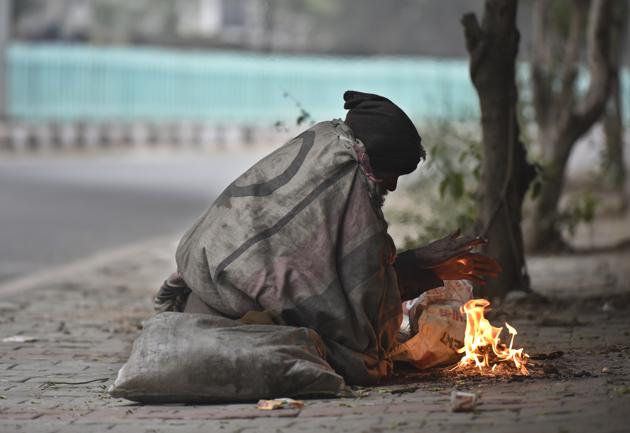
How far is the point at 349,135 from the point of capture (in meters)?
5.81

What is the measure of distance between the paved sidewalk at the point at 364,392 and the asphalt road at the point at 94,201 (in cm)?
316

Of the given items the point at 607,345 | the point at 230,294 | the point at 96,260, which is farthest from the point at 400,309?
the point at 96,260

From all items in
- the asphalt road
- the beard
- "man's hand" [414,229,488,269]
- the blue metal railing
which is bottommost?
the asphalt road

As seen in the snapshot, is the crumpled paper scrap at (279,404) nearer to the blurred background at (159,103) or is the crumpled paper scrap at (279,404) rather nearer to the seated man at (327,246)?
the seated man at (327,246)

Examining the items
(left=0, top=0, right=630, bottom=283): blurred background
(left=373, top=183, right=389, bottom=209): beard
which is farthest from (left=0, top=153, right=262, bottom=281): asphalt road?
(left=373, top=183, right=389, bottom=209): beard

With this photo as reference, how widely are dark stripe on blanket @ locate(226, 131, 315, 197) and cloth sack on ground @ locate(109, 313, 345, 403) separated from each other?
27.0 inches

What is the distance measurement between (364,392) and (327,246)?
0.64m

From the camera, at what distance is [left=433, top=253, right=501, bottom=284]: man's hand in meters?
5.93

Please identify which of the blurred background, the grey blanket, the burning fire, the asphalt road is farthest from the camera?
the blurred background

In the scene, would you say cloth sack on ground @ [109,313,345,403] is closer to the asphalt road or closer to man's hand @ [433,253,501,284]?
man's hand @ [433,253,501,284]

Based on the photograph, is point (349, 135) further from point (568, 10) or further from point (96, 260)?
point (568, 10)

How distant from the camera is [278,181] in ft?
19.0

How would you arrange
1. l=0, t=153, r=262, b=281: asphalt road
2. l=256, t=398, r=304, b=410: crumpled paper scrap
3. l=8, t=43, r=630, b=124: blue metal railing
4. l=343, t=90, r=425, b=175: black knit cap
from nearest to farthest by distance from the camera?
l=256, t=398, r=304, b=410: crumpled paper scrap → l=343, t=90, r=425, b=175: black knit cap → l=0, t=153, r=262, b=281: asphalt road → l=8, t=43, r=630, b=124: blue metal railing

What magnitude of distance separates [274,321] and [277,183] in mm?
616
